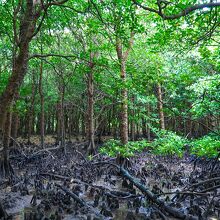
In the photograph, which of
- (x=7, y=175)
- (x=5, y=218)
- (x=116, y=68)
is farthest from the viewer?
(x=7, y=175)

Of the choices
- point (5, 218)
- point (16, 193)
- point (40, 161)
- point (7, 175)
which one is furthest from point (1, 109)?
point (40, 161)

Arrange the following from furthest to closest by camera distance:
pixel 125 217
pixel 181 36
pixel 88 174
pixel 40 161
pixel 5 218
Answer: pixel 40 161 → pixel 88 174 → pixel 181 36 → pixel 125 217 → pixel 5 218

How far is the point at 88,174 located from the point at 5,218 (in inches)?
131

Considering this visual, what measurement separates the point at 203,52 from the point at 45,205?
3832 millimetres

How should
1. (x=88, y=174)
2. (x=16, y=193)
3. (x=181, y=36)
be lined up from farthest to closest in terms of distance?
(x=88, y=174) → (x=16, y=193) → (x=181, y=36)

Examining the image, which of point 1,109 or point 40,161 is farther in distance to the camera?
point 40,161

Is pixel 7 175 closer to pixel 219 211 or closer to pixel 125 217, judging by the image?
pixel 125 217

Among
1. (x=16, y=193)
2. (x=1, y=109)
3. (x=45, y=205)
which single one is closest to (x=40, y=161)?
(x=16, y=193)

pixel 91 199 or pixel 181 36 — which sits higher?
pixel 181 36

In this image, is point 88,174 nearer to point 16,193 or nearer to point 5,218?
point 16,193

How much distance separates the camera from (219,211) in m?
3.73

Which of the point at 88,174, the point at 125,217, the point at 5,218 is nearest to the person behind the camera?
the point at 5,218

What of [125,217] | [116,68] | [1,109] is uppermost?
[116,68]

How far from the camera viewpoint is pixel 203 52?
4562mm
